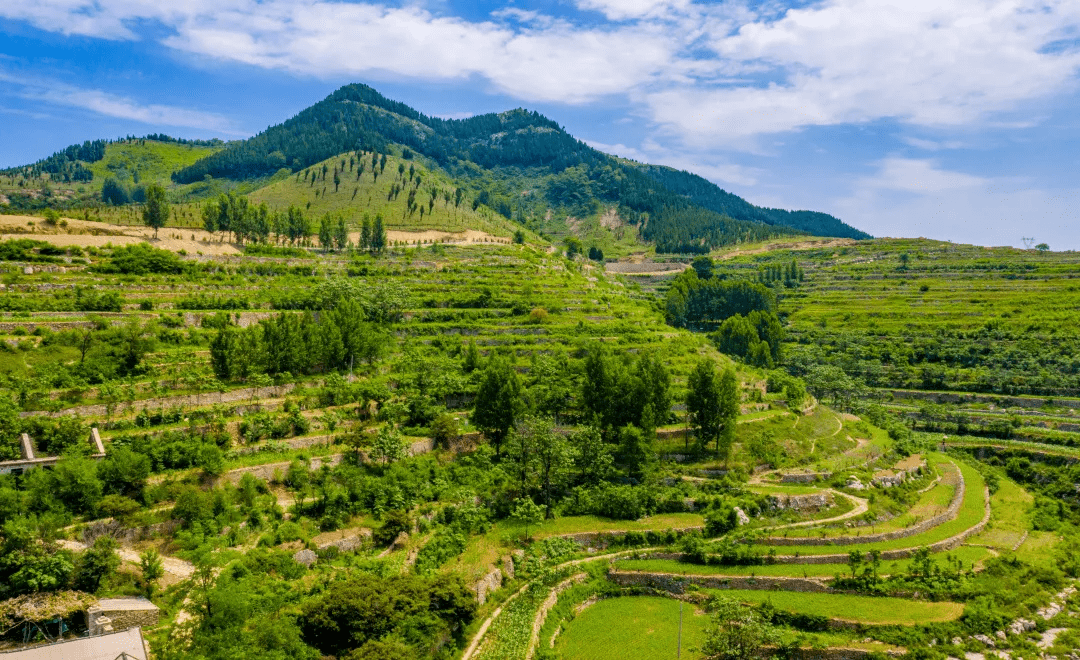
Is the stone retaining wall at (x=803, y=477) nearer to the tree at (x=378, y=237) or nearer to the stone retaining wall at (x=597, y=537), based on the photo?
the stone retaining wall at (x=597, y=537)

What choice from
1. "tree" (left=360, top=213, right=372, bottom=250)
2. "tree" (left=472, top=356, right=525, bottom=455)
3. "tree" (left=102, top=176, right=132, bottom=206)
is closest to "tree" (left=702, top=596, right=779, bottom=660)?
"tree" (left=472, top=356, right=525, bottom=455)

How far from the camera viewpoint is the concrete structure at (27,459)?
28328 mm

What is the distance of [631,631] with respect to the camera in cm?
2656

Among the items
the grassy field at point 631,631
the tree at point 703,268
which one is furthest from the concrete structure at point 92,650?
the tree at point 703,268

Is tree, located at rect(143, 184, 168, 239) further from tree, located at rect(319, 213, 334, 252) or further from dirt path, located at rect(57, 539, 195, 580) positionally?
dirt path, located at rect(57, 539, 195, 580)

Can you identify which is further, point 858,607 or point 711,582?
point 711,582

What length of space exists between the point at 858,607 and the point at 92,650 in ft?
94.4

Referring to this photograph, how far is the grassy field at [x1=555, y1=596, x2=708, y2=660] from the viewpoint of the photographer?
2488 cm

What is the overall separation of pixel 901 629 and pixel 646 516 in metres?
13.1

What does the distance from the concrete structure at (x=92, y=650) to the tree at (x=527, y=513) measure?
56.8 ft

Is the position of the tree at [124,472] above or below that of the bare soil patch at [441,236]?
below

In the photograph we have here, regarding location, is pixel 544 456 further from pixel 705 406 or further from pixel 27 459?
pixel 27 459

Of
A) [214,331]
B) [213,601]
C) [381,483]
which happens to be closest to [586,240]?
[214,331]

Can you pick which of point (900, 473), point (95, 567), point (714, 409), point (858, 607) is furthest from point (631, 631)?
point (900, 473)
